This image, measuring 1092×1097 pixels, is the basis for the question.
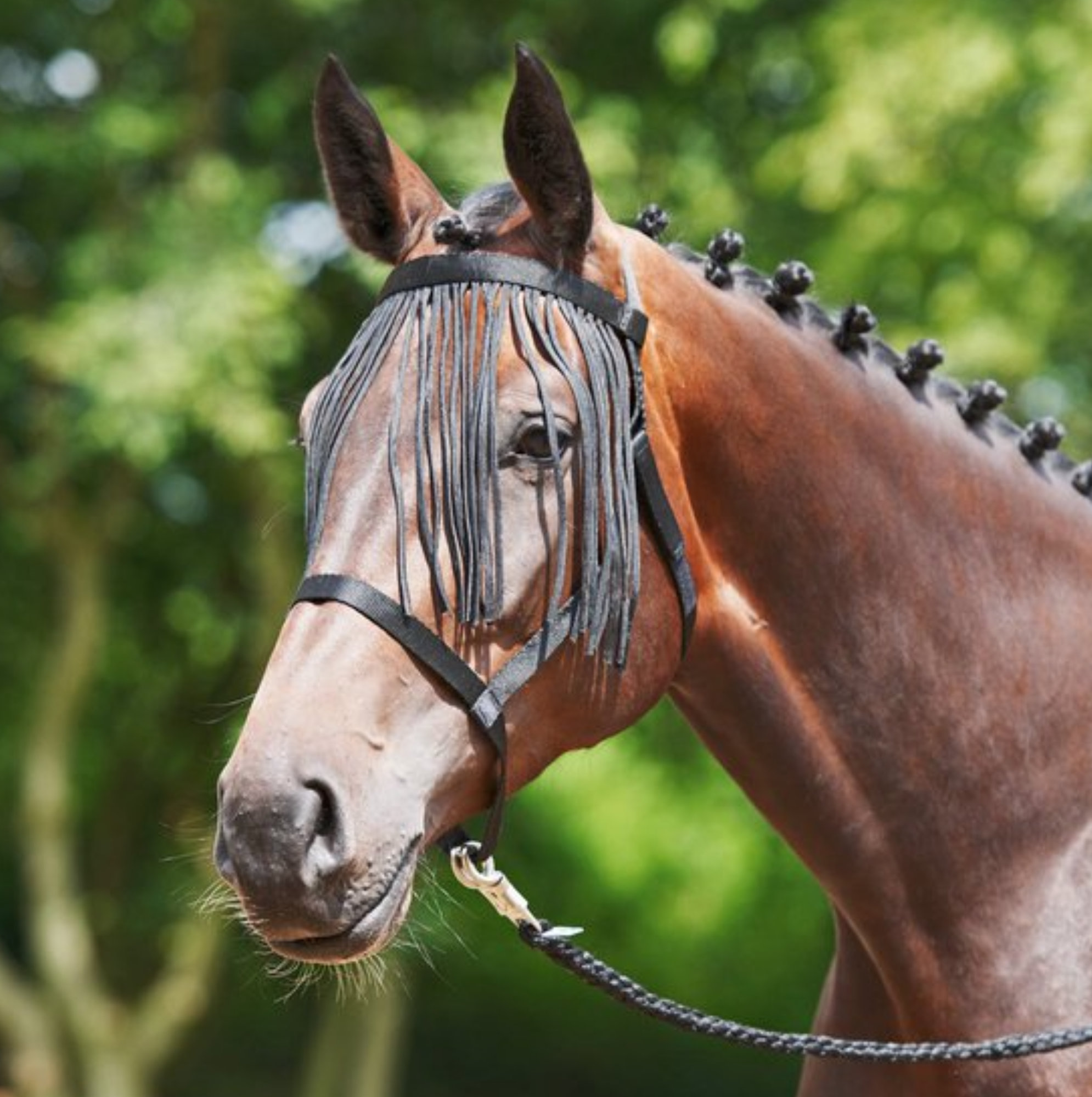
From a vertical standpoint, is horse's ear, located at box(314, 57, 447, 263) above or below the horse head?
above

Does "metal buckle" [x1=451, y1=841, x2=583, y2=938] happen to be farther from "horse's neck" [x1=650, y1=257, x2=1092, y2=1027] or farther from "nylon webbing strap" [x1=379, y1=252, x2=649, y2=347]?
"nylon webbing strap" [x1=379, y1=252, x2=649, y2=347]

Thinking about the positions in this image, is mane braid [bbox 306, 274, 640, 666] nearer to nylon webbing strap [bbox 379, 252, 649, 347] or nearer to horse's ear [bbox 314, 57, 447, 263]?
nylon webbing strap [bbox 379, 252, 649, 347]

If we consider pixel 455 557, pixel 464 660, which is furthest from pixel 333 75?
pixel 464 660

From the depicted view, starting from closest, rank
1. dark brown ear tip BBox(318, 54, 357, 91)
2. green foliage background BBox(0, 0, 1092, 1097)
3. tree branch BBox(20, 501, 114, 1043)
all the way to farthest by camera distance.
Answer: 1. dark brown ear tip BBox(318, 54, 357, 91)
2. green foliage background BBox(0, 0, 1092, 1097)
3. tree branch BBox(20, 501, 114, 1043)

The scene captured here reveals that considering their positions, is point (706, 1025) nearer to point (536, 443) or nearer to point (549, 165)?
point (536, 443)

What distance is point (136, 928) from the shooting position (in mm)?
14141

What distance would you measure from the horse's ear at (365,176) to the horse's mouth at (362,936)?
1.05 m

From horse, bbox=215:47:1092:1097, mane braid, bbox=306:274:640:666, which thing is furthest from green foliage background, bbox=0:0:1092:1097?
mane braid, bbox=306:274:640:666

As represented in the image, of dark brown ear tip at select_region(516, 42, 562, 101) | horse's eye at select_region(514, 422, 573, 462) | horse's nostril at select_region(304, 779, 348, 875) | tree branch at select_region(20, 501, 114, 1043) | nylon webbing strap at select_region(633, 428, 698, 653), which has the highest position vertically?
dark brown ear tip at select_region(516, 42, 562, 101)

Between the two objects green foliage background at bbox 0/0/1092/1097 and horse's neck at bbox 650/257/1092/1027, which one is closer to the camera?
horse's neck at bbox 650/257/1092/1027

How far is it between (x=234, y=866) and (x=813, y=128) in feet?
25.9

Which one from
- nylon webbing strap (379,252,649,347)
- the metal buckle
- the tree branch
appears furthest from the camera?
the tree branch

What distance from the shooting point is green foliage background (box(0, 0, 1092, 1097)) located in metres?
9.11

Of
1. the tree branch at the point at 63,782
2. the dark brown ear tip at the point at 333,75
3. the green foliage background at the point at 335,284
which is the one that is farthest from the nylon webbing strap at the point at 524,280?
the tree branch at the point at 63,782
